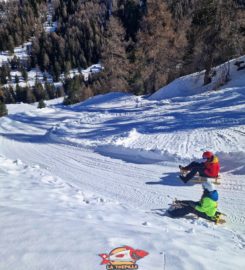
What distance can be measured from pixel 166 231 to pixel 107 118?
1281cm

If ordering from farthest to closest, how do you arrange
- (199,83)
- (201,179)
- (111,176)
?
(199,83)
(111,176)
(201,179)

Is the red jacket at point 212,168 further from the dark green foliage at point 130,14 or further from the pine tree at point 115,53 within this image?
the dark green foliage at point 130,14

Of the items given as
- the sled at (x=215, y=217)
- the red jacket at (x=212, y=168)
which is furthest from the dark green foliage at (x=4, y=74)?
the sled at (x=215, y=217)

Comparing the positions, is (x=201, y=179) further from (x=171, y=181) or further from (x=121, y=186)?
(x=121, y=186)

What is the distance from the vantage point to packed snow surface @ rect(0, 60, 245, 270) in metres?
4.54

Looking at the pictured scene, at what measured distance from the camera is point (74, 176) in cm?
1053

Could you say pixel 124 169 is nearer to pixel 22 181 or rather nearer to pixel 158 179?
pixel 158 179

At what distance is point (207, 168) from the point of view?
337 inches

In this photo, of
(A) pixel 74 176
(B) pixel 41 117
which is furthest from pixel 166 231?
(B) pixel 41 117

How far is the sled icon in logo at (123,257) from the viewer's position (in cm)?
424

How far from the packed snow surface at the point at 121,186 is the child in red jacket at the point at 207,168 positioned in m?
0.34

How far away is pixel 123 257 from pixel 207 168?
16.1 feet

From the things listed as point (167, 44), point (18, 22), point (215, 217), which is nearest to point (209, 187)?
point (215, 217)

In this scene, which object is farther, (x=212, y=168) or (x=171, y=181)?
(x=171, y=181)
